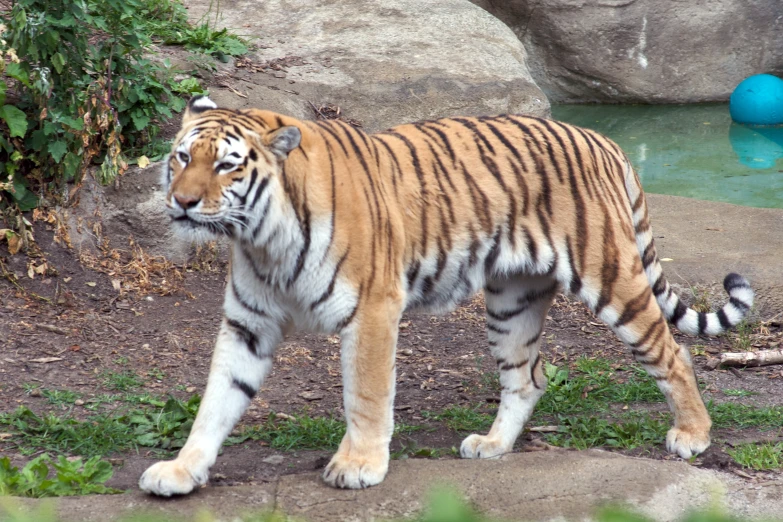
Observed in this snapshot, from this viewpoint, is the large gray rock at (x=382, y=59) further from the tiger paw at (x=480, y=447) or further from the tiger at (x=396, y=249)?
the tiger paw at (x=480, y=447)

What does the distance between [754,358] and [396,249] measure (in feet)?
8.08

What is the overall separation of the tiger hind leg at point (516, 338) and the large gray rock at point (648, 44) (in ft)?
26.4

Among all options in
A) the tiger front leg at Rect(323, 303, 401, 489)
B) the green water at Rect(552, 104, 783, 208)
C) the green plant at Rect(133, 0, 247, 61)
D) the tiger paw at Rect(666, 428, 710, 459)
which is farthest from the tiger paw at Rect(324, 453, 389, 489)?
the green water at Rect(552, 104, 783, 208)

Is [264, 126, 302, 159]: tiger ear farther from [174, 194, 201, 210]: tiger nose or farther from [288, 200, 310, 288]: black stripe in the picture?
[174, 194, 201, 210]: tiger nose

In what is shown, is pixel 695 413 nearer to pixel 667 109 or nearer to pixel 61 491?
pixel 61 491

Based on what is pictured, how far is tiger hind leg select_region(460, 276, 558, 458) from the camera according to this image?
4020 mm

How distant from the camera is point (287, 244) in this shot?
3207 millimetres

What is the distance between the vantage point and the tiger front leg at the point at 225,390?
3.22 m

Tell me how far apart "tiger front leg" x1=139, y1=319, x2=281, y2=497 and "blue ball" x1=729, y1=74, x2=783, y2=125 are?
8.42m

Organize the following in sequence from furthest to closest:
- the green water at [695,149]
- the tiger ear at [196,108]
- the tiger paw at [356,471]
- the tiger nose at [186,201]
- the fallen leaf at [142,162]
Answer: the green water at [695,149] < the fallen leaf at [142,162] < the tiger ear at [196,108] < the tiger paw at [356,471] < the tiger nose at [186,201]

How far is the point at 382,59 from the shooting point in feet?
24.9

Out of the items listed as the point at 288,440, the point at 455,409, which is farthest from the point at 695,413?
the point at 288,440

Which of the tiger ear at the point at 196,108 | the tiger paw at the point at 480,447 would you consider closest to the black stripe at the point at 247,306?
the tiger ear at the point at 196,108

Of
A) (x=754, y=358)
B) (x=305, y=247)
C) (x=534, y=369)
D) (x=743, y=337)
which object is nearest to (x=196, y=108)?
(x=305, y=247)
